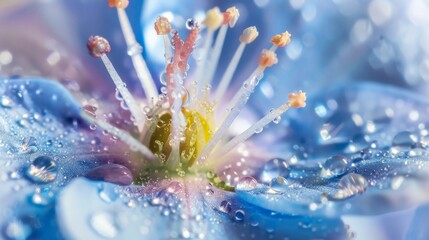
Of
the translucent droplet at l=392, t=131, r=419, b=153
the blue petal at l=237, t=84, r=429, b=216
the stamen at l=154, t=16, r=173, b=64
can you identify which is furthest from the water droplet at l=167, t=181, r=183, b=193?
the translucent droplet at l=392, t=131, r=419, b=153

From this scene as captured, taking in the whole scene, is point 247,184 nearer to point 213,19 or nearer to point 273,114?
point 273,114

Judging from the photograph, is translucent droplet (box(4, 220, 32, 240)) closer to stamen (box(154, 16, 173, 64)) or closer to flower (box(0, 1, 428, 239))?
flower (box(0, 1, 428, 239))

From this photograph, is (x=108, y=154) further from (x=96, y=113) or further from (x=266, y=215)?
(x=266, y=215)

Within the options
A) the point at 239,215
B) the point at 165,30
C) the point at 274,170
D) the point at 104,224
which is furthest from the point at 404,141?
the point at 104,224

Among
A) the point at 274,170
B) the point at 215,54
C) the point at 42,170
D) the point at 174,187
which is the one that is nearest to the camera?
the point at 42,170

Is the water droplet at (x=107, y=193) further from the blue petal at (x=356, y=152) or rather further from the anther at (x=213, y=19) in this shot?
the anther at (x=213, y=19)

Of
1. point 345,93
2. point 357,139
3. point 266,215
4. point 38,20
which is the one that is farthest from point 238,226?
point 38,20

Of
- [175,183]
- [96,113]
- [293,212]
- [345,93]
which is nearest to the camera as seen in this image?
[293,212]
